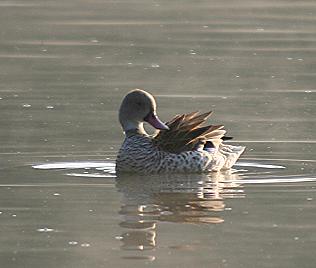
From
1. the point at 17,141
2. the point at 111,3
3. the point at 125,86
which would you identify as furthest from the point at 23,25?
the point at 17,141

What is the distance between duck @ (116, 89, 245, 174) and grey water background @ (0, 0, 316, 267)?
16 cm

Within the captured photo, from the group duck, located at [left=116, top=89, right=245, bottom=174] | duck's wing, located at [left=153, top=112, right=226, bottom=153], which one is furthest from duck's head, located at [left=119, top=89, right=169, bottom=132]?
duck's wing, located at [left=153, top=112, right=226, bottom=153]

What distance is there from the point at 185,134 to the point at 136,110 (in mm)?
591

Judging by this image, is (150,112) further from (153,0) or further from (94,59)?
(153,0)

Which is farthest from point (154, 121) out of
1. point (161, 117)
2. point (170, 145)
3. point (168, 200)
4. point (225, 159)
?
point (161, 117)

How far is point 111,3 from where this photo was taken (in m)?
27.9

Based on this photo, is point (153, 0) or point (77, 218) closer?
point (77, 218)

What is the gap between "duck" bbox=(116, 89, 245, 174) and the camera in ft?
41.8

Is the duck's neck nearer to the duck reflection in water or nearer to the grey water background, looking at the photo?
the grey water background

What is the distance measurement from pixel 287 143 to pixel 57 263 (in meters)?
5.15

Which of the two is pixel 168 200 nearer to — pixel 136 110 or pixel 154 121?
pixel 154 121

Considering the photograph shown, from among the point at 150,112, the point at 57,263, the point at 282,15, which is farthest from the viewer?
the point at 282,15

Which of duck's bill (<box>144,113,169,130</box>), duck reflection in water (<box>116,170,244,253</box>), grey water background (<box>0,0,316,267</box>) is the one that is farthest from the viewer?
duck's bill (<box>144,113,169,130</box>)

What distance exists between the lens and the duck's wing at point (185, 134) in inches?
508
